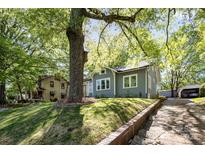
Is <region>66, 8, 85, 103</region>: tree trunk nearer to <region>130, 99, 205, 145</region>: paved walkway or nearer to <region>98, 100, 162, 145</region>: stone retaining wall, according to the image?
<region>130, 99, 205, 145</region>: paved walkway

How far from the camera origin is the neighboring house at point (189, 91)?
79.5ft

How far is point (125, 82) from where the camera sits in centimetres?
1659

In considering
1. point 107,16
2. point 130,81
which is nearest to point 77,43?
point 107,16

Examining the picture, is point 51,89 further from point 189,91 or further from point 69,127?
point 69,127

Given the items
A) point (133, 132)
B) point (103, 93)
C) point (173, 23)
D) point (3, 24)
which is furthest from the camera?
point (103, 93)

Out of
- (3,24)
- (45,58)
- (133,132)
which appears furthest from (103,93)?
(133,132)

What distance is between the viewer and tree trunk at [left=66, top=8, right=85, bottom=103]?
709 centimetres

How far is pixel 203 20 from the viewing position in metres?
8.41

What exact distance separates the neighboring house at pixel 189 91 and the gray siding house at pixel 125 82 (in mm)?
8316
